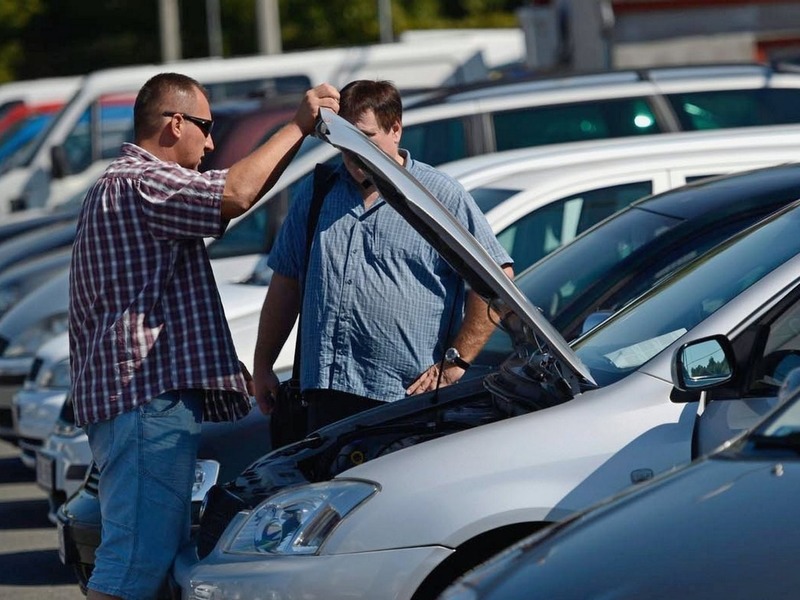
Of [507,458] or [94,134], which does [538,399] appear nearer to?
[507,458]

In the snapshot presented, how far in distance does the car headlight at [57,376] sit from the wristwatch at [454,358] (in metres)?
3.40

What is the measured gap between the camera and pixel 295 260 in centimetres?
525

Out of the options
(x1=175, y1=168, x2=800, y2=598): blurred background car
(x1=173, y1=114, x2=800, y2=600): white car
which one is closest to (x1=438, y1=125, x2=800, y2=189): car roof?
(x1=173, y1=114, x2=800, y2=600): white car

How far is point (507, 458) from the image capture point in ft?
12.1

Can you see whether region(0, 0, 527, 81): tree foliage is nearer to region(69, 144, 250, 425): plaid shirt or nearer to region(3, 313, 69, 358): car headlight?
region(3, 313, 69, 358): car headlight

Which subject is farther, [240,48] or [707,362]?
[240,48]

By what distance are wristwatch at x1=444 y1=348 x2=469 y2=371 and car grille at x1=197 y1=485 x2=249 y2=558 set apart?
743mm

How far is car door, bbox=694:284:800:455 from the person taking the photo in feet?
12.0

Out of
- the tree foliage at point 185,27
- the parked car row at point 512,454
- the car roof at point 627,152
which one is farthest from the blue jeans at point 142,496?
the tree foliage at point 185,27

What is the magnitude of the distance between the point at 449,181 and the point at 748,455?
2.24m

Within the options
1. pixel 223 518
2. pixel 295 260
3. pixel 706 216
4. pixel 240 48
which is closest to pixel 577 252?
pixel 706 216

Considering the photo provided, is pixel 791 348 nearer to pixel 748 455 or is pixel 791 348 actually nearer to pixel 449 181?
pixel 748 455

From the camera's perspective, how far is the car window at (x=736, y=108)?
30.0 ft

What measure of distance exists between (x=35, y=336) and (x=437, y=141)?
2.53m
